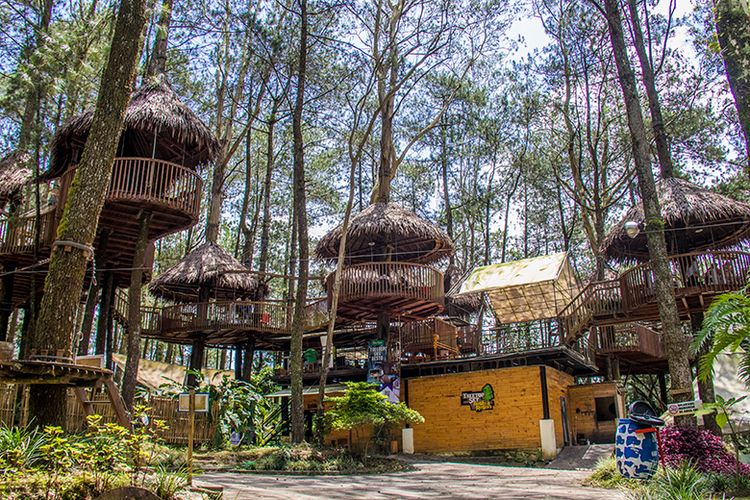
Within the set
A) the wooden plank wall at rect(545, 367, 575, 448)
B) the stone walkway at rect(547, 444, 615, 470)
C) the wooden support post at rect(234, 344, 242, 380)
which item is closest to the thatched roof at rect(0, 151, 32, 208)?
the wooden support post at rect(234, 344, 242, 380)

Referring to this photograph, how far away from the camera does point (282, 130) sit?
30375 millimetres

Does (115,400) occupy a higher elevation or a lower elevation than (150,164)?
lower

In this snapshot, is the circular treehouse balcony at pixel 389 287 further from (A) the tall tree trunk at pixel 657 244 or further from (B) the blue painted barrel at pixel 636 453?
(B) the blue painted barrel at pixel 636 453

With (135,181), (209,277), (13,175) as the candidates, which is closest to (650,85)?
(135,181)

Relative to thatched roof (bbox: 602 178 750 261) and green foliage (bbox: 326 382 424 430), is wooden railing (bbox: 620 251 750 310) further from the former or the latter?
green foliage (bbox: 326 382 424 430)

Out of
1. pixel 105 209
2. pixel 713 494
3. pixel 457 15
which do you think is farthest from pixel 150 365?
pixel 713 494

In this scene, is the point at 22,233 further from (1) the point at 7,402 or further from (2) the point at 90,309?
(1) the point at 7,402

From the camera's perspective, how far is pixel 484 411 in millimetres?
18531

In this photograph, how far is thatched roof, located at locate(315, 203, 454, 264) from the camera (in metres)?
20.4

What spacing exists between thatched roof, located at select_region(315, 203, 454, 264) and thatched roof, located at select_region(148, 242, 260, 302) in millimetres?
3201

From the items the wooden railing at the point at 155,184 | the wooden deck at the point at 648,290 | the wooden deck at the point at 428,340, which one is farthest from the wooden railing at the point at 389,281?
the wooden railing at the point at 155,184

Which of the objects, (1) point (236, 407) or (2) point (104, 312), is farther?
(2) point (104, 312)

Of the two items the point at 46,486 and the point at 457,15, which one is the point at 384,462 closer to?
the point at 46,486

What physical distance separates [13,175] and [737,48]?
1770cm
